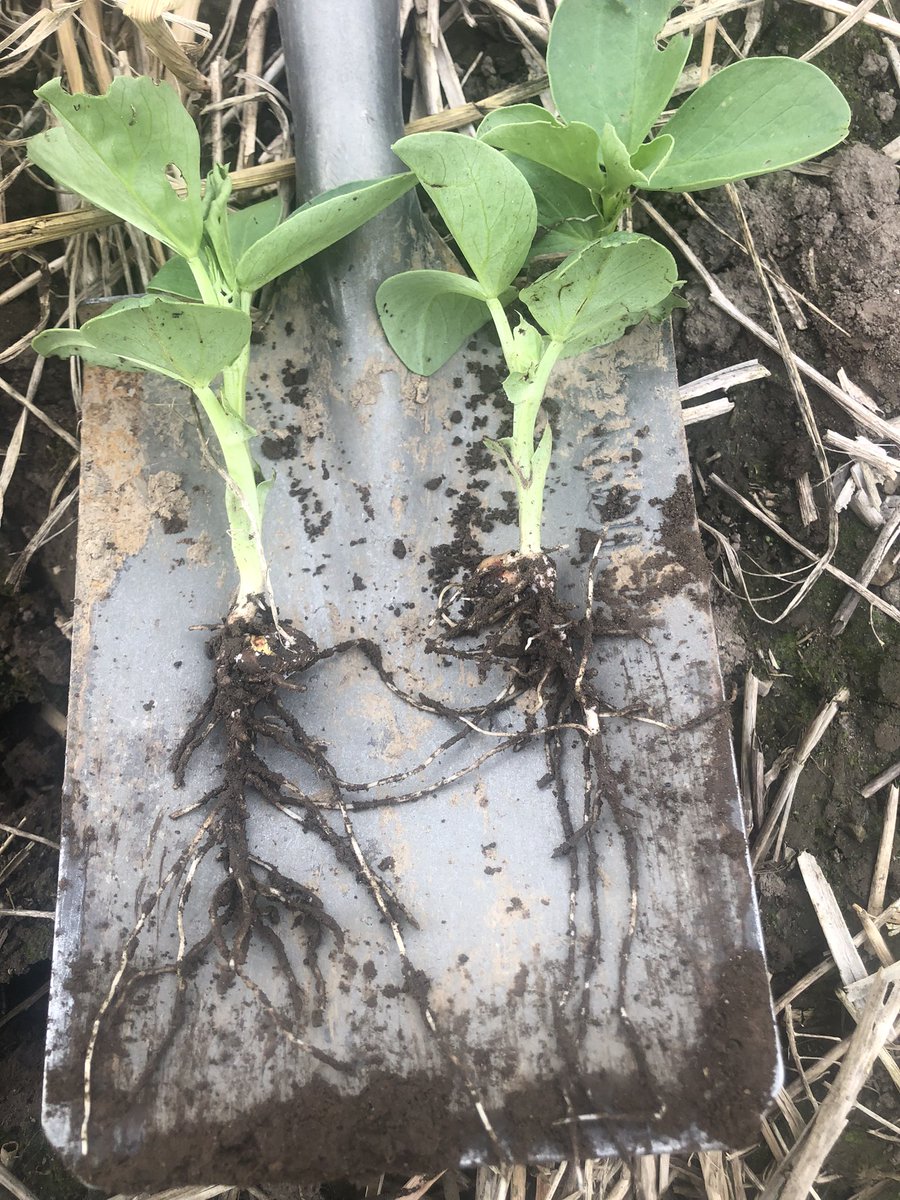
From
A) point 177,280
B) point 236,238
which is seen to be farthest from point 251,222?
point 177,280

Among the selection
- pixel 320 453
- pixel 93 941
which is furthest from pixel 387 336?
pixel 93 941

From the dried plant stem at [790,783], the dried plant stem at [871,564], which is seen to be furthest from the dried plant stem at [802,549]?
the dried plant stem at [790,783]

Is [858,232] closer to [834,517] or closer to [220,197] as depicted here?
[834,517]

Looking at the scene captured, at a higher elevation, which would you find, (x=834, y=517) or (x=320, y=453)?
(x=320, y=453)

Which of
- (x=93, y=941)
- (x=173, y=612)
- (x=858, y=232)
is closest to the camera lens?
(x=93, y=941)

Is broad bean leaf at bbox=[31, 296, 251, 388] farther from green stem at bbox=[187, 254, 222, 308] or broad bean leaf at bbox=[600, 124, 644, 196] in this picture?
broad bean leaf at bbox=[600, 124, 644, 196]

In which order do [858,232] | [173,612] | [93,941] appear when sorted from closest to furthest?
[93,941]
[173,612]
[858,232]

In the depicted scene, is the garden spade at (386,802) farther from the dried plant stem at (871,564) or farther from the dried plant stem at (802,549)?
the dried plant stem at (871,564)
